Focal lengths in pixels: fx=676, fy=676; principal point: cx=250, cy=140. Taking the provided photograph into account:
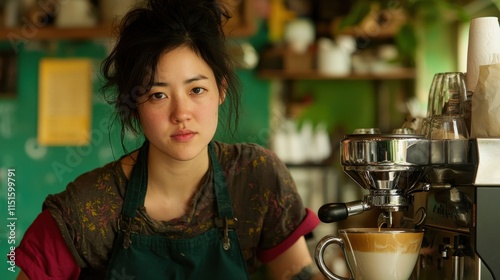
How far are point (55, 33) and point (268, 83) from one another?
4.07ft

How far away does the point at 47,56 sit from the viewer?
3701 millimetres

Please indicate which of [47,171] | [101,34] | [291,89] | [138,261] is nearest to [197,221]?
[138,261]

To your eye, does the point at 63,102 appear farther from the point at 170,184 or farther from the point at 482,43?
the point at 482,43

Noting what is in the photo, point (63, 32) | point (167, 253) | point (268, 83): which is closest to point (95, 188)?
point (167, 253)

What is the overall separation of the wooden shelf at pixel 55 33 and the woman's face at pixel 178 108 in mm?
1999

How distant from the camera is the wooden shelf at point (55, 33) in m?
3.37

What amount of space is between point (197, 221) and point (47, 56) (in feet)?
8.18

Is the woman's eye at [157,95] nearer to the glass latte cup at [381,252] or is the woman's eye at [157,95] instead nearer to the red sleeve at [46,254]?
the red sleeve at [46,254]

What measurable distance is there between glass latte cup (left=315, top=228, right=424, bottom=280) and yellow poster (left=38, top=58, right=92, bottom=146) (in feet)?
Answer: 8.93

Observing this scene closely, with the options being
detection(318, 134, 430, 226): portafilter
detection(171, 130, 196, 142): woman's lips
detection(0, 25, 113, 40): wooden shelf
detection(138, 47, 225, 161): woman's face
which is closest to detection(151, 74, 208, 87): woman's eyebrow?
detection(138, 47, 225, 161): woman's face

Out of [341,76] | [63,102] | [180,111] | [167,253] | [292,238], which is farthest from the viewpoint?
[341,76]

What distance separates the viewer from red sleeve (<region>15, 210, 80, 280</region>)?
1393mm

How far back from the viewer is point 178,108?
1.36m

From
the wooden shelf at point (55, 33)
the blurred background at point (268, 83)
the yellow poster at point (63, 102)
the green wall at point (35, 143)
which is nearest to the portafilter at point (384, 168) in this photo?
the blurred background at point (268, 83)
